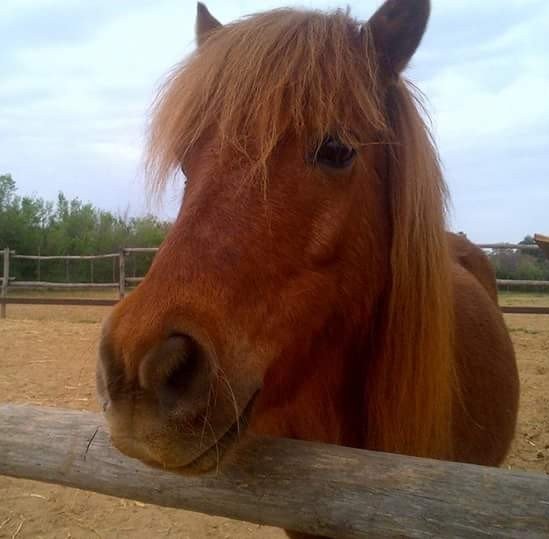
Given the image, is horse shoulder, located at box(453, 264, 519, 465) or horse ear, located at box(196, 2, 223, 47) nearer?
horse ear, located at box(196, 2, 223, 47)

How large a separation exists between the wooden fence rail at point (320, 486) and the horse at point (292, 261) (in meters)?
0.17

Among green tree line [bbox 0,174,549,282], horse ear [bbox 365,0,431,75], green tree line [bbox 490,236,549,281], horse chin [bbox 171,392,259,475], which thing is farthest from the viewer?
green tree line [bbox 0,174,549,282]

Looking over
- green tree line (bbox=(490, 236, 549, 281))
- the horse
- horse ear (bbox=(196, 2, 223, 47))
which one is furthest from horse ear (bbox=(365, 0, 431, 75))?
green tree line (bbox=(490, 236, 549, 281))

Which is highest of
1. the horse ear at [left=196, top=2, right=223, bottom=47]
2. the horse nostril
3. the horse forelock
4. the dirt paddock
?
the horse ear at [left=196, top=2, right=223, bottom=47]

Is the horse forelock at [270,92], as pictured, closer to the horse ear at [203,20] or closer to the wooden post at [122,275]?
the horse ear at [203,20]

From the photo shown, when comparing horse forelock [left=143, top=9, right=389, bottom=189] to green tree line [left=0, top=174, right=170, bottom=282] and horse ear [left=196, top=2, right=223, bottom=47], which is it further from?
green tree line [left=0, top=174, right=170, bottom=282]

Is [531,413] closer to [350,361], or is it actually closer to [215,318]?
[350,361]

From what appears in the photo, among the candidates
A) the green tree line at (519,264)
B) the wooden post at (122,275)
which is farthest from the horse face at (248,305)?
the wooden post at (122,275)

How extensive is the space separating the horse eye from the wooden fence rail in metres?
0.87

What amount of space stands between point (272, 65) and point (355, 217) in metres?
0.58

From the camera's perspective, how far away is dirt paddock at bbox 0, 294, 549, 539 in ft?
11.9

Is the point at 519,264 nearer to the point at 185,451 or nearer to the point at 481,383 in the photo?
the point at 481,383

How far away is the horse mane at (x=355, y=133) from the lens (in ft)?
5.25

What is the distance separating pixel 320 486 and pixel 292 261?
2.07 ft
